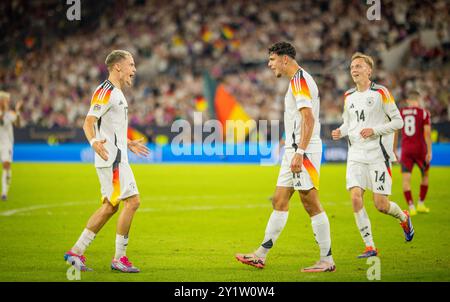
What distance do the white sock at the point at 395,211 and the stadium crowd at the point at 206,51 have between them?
19.3m

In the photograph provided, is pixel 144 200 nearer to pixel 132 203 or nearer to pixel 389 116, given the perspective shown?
pixel 389 116

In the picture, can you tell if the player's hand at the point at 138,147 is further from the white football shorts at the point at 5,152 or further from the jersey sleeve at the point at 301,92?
the white football shorts at the point at 5,152

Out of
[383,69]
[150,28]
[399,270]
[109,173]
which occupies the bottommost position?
[399,270]

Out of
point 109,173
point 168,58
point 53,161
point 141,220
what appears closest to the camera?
point 109,173

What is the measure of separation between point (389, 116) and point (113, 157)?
3.61 m

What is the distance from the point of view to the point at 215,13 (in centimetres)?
3728

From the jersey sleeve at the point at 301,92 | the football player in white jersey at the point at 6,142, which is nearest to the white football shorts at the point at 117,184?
the jersey sleeve at the point at 301,92

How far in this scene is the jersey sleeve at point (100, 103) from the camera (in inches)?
338

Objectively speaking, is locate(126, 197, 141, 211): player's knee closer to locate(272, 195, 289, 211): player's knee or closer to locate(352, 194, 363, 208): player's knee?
A: locate(272, 195, 289, 211): player's knee

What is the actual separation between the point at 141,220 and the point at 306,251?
4.57 meters

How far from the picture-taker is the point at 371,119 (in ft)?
33.0

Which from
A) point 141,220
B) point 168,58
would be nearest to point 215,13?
point 168,58

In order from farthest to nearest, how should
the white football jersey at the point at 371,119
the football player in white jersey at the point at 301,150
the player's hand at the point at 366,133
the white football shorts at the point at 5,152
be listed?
the white football shorts at the point at 5,152 → the white football jersey at the point at 371,119 → the player's hand at the point at 366,133 → the football player in white jersey at the point at 301,150
